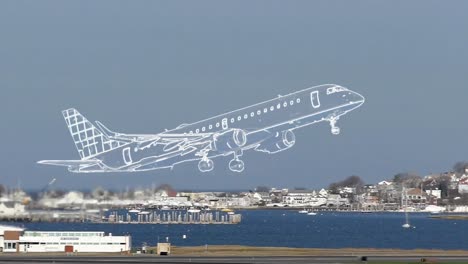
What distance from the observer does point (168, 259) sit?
379 ft

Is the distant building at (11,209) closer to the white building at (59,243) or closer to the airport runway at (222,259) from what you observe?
the white building at (59,243)

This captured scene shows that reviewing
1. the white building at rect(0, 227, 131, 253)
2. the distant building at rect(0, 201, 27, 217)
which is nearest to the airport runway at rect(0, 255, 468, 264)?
the white building at rect(0, 227, 131, 253)

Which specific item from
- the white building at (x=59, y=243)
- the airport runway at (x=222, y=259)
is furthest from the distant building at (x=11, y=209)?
the airport runway at (x=222, y=259)

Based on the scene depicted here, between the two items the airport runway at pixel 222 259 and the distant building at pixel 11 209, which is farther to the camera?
the distant building at pixel 11 209

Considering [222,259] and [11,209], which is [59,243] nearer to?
[11,209]

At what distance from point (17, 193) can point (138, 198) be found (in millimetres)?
15612

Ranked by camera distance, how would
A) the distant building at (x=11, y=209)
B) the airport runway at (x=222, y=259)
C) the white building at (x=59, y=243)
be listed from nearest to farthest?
the airport runway at (x=222, y=259), the white building at (x=59, y=243), the distant building at (x=11, y=209)

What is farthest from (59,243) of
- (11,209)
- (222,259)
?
(222,259)

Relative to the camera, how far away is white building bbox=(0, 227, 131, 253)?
137 m

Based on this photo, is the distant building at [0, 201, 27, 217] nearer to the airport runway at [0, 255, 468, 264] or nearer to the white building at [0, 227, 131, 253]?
the white building at [0, 227, 131, 253]

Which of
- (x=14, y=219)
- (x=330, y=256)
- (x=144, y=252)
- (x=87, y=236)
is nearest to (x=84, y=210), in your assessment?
(x=14, y=219)

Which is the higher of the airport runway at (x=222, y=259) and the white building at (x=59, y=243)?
the white building at (x=59, y=243)

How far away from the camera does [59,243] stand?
140500mm

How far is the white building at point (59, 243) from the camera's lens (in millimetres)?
137125
